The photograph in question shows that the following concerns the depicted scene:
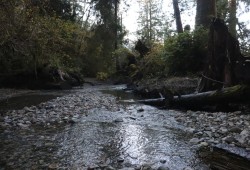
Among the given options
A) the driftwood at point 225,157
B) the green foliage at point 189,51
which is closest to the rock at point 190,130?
the driftwood at point 225,157

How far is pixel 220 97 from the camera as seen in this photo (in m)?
6.70

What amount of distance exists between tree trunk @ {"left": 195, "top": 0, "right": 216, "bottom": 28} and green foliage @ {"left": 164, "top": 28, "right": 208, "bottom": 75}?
3.58 ft

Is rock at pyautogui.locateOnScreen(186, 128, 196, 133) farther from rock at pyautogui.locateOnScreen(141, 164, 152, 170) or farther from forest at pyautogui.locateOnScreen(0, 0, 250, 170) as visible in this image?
rock at pyautogui.locateOnScreen(141, 164, 152, 170)

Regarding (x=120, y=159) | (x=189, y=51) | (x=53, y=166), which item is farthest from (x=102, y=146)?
(x=189, y=51)

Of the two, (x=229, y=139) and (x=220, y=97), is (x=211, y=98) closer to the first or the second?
(x=220, y=97)

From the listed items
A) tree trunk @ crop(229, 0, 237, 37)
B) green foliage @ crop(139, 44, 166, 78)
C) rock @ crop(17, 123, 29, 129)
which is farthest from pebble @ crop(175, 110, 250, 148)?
tree trunk @ crop(229, 0, 237, 37)

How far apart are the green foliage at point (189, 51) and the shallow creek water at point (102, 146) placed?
5.83 meters

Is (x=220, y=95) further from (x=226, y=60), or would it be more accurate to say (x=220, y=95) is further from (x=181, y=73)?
(x=181, y=73)

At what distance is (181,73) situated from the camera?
39.2 ft

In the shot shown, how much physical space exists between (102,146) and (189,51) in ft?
26.7

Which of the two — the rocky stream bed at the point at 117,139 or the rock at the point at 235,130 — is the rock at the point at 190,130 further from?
the rock at the point at 235,130

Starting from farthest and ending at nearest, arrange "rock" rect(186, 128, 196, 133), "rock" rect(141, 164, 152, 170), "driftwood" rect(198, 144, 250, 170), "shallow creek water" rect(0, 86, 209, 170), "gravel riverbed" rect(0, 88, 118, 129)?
"gravel riverbed" rect(0, 88, 118, 129) → "rock" rect(186, 128, 196, 133) → "shallow creek water" rect(0, 86, 209, 170) → "rock" rect(141, 164, 152, 170) → "driftwood" rect(198, 144, 250, 170)

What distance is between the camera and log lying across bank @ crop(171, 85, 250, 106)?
632 centimetres

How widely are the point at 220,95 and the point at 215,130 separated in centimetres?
184
